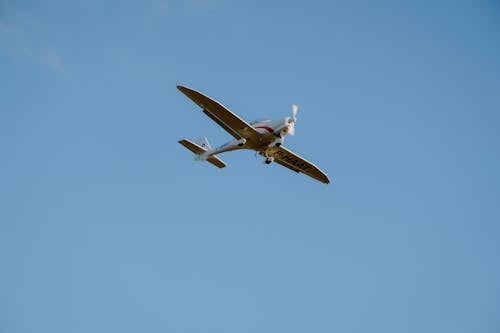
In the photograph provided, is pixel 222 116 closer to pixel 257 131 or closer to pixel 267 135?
pixel 257 131

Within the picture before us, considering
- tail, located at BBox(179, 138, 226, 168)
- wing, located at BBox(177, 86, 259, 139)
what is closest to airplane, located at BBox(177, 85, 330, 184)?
wing, located at BBox(177, 86, 259, 139)

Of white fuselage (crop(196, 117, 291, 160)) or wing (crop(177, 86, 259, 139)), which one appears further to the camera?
white fuselage (crop(196, 117, 291, 160))

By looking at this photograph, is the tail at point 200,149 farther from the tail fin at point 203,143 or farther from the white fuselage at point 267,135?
the white fuselage at point 267,135

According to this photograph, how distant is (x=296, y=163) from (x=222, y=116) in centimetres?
572

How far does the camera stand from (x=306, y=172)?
3231 centimetres

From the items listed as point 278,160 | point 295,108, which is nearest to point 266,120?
point 295,108

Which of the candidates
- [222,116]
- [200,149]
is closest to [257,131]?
[222,116]

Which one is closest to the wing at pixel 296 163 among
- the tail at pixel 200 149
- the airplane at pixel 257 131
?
the airplane at pixel 257 131

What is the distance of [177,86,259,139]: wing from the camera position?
27077 mm

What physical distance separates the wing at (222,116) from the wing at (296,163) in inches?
76.7

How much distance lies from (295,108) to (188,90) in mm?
5186

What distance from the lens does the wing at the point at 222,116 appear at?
1066 inches

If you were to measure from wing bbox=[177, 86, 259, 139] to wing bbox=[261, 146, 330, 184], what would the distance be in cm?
195

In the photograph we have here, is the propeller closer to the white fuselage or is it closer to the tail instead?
the white fuselage
